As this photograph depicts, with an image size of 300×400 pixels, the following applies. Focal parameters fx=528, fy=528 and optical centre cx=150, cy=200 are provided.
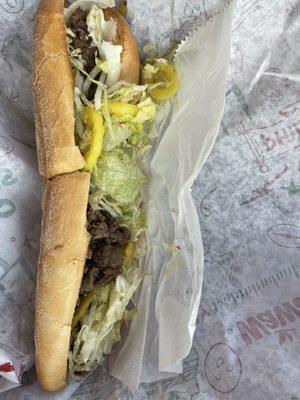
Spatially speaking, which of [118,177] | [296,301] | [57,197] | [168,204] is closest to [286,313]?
[296,301]

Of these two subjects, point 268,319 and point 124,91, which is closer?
point 268,319

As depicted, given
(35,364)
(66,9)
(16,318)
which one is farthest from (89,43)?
(35,364)

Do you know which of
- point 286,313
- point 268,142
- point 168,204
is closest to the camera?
point 286,313

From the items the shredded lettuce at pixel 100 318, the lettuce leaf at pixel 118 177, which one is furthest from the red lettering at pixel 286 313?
the lettuce leaf at pixel 118 177

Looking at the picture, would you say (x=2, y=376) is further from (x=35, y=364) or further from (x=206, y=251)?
(x=206, y=251)

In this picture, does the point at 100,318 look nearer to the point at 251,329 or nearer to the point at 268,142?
the point at 251,329

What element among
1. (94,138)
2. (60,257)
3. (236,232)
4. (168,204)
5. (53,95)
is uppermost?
(53,95)

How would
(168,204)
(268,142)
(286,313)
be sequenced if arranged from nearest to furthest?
(286,313)
(268,142)
(168,204)

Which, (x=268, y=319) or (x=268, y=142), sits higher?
(x=268, y=142)
